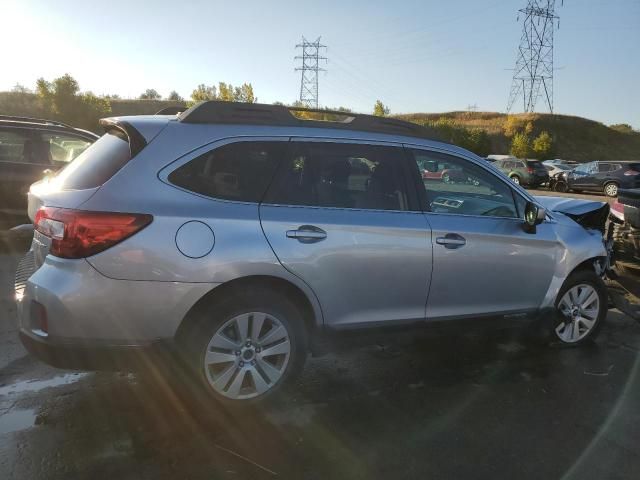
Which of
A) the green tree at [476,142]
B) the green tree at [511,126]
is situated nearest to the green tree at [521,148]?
the green tree at [476,142]

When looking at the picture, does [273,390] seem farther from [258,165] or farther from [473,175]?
[473,175]

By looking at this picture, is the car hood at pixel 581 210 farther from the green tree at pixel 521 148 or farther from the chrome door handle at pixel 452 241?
the green tree at pixel 521 148

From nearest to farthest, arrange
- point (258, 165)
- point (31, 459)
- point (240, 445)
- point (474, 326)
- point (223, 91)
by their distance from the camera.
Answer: point (31, 459) < point (240, 445) < point (258, 165) < point (474, 326) < point (223, 91)

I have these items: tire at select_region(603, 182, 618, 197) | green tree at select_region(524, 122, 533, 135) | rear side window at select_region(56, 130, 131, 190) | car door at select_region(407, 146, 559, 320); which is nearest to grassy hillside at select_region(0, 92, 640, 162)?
green tree at select_region(524, 122, 533, 135)

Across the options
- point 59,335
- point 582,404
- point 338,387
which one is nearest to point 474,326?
point 582,404

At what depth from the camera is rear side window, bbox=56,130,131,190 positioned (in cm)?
301

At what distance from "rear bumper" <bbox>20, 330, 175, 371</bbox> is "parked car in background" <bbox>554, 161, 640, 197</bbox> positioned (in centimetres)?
2302

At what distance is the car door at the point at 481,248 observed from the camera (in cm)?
375

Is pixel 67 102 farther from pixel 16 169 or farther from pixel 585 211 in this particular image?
pixel 585 211

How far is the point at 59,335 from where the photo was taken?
2.83 metres

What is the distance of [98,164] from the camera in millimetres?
3139

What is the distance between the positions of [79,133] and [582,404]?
7062 millimetres

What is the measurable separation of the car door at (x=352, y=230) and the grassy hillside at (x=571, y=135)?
2830 inches

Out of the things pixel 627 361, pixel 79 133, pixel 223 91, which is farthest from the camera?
pixel 223 91
